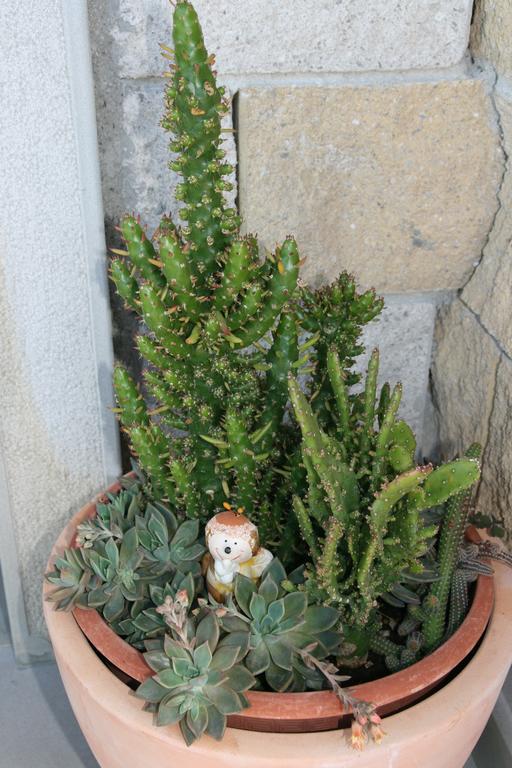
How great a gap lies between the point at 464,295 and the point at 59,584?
25.9 inches

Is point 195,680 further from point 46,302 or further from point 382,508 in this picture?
point 46,302

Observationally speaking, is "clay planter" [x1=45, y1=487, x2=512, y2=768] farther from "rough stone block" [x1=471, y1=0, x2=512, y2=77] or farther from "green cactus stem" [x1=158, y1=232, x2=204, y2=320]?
"rough stone block" [x1=471, y1=0, x2=512, y2=77]

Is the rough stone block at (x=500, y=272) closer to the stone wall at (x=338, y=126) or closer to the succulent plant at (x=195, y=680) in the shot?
the stone wall at (x=338, y=126)

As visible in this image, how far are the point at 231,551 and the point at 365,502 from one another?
150 millimetres

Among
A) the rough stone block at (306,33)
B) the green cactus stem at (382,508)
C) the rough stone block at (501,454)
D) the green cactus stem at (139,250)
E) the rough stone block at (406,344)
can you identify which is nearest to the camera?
the green cactus stem at (382,508)

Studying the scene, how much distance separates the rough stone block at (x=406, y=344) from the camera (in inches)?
47.1

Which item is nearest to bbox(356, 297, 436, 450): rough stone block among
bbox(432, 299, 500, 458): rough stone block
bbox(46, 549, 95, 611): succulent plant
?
bbox(432, 299, 500, 458): rough stone block

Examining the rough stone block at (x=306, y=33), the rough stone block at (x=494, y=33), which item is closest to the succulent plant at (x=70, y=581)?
the rough stone block at (x=306, y=33)

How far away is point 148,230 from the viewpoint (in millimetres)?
1089

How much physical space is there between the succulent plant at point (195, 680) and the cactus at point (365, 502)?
12 centimetres

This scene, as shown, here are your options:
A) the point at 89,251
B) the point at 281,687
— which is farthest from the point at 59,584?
the point at 89,251

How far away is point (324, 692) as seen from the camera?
808mm

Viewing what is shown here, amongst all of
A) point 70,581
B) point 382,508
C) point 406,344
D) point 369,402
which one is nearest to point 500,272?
point 406,344

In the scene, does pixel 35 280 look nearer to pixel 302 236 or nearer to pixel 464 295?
pixel 302 236
